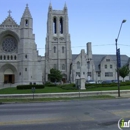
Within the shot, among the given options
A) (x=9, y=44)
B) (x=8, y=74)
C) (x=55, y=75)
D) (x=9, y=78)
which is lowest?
(x=9, y=78)

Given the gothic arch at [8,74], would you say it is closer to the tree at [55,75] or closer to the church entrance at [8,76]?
the church entrance at [8,76]

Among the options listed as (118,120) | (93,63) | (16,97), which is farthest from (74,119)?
(93,63)

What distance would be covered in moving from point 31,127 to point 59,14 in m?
78.3

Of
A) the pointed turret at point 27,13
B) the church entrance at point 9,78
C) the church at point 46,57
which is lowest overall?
the church entrance at point 9,78

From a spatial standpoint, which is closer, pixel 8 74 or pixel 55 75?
pixel 8 74

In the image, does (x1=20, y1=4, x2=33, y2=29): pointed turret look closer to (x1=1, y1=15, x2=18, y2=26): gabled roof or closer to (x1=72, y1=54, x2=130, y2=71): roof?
(x1=1, y1=15, x2=18, y2=26): gabled roof

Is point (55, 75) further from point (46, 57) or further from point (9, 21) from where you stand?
point (9, 21)

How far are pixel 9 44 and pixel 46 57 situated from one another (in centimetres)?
1459

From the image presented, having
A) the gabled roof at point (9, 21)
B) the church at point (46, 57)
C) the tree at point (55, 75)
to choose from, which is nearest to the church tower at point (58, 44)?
the church at point (46, 57)

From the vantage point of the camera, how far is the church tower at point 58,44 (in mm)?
78500

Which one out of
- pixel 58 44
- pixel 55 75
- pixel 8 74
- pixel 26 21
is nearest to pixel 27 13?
pixel 26 21

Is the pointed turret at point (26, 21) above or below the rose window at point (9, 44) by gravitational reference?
above

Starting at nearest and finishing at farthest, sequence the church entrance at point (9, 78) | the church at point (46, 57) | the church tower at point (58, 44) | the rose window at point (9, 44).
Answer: the church at point (46, 57) < the church entrance at point (9, 78) < the rose window at point (9, 44) < the church tower at point (58, 44)

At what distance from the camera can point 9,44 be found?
2726 inches
